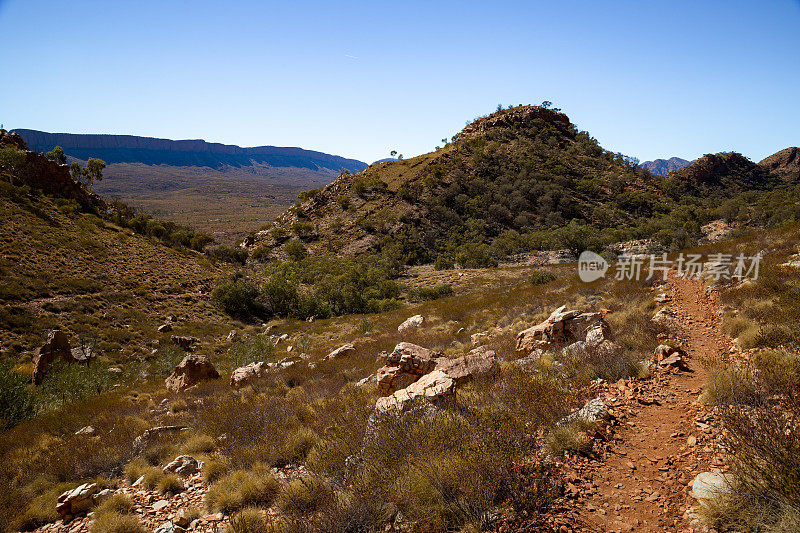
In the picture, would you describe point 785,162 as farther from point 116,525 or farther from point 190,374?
point 116,525

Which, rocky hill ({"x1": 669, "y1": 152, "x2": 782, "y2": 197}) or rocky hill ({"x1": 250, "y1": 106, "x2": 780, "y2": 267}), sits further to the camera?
rocky hill ({"x1": 669, "y1": 152, "x2": 782, "y2": 197})

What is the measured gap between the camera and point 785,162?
93.2m

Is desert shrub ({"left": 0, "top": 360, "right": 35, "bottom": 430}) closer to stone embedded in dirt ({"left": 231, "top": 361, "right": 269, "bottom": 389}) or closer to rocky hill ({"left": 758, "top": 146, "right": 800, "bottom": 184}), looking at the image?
stone embedded in dirt ({"left": 231, "top": 361, "right": 269, "bottom": 389})

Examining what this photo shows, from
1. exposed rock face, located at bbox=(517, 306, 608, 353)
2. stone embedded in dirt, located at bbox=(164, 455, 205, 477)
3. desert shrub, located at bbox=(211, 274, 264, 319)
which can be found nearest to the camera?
stone embedded in dirt, located at bbox=(164, 455, 205, 477)

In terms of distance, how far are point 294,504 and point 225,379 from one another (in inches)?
343

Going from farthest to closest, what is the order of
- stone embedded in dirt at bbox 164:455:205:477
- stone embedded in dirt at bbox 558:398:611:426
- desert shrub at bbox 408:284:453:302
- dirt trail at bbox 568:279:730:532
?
1. desert shrub at bbox 408:284:453:302
2. stone embedded in dirt at bbox 164:455:205:477
3. stone embedded in dirt at bbox 558:398:611:426
4. dirt trail at bbox 568:279:730:532

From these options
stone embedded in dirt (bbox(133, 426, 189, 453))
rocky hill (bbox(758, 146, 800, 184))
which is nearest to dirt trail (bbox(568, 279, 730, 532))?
stone embedded in dirt (bbox(133, 426, 189, 453))

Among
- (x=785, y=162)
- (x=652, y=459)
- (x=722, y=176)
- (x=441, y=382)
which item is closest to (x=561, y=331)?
(x=441, y=382)

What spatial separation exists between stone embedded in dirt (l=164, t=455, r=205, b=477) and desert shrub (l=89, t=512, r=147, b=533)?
3.51ft

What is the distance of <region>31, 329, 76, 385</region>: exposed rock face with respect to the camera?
11945mm

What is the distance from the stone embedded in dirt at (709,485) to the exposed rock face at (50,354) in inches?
697

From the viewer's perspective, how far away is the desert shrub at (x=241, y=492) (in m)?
4.13

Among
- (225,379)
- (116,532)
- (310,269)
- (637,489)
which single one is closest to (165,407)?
(225,379)

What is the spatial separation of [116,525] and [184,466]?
127cm
